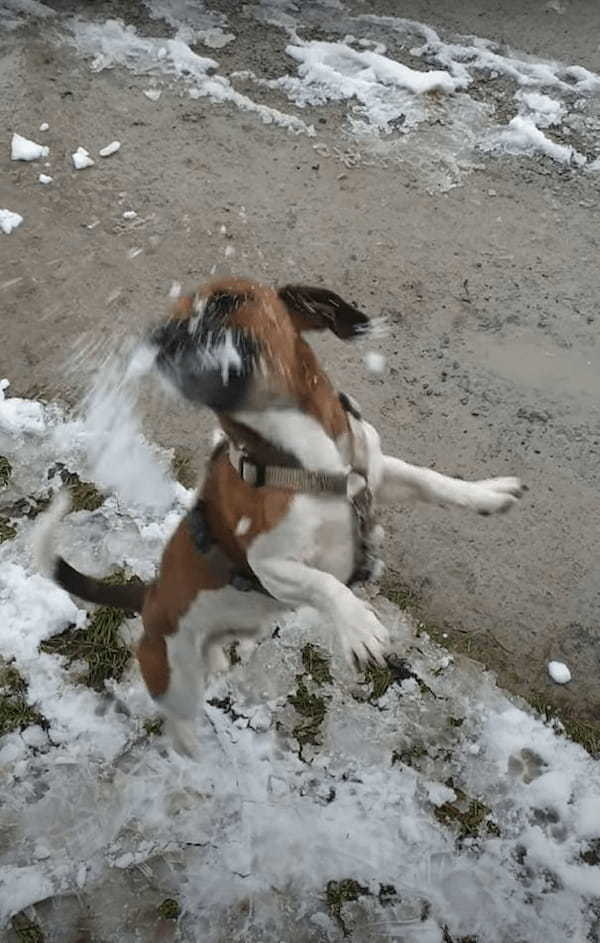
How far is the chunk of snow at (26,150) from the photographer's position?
4750 millimetres

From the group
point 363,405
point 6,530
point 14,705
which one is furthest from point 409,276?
point 14,705

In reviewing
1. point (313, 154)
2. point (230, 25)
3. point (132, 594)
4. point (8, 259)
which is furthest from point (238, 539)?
point (230, 25)

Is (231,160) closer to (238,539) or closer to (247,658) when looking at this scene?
(247,658)

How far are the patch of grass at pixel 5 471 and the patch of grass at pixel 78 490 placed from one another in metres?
0.16

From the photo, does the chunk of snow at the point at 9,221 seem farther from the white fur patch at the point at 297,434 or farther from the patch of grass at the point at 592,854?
the patch of grass at the point at 592,854

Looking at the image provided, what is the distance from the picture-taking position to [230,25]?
5.34 meters

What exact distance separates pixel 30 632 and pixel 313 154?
269cm

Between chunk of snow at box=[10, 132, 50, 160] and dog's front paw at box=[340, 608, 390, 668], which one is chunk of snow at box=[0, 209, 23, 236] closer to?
chunk of snow at box=[10, 132, 50, 160]

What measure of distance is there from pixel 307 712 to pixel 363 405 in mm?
1238

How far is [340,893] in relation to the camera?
2.76m

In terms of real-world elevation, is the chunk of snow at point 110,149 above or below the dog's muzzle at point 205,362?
below

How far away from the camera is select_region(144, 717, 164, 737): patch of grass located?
311 cm

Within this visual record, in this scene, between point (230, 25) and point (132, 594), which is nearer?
point (132, 594)

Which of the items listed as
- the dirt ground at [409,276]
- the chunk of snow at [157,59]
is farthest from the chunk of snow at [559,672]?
the chunk of snow at [157,59]
